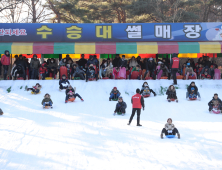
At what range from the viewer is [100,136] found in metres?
8.76

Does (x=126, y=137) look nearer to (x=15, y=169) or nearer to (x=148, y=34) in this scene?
(x=15, y=169)

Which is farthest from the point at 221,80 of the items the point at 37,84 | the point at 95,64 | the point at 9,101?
the point at 9,101

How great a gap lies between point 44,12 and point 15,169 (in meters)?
29.7

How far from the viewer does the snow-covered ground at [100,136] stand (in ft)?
21.3

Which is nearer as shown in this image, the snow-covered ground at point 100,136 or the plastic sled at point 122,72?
the snow-covered ground at point 100,136

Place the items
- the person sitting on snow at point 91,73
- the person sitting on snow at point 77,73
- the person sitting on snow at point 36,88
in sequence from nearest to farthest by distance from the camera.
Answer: the person sitting on snow at point 36,88
the person sitting on snow at point 91,73
the person sitting on snow at point 77,73

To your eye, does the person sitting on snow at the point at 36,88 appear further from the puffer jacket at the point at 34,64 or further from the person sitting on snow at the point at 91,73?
the person sitting on snow at the point at 91,73

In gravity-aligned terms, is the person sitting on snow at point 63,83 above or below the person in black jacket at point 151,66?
below

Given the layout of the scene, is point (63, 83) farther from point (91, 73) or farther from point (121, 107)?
Answer: point (121, 107)

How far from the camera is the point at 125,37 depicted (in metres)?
19.0

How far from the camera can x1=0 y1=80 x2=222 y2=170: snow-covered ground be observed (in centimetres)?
650

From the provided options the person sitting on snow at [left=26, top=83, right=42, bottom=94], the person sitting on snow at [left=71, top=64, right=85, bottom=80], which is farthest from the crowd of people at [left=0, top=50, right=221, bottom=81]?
the person sitting on snow at [left=26, top=83, right=42, bottom=94]

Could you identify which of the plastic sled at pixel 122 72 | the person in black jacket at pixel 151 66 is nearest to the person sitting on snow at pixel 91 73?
the plastic sled at pixel 122 72

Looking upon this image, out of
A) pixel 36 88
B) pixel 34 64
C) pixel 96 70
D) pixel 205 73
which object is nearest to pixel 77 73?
pixel 96 70
